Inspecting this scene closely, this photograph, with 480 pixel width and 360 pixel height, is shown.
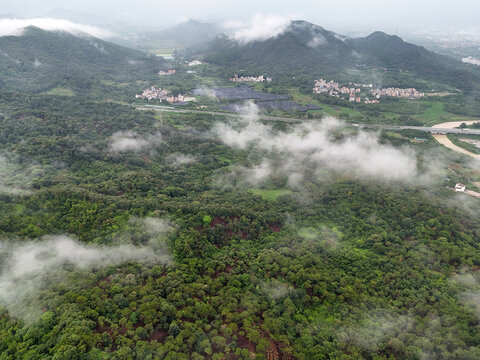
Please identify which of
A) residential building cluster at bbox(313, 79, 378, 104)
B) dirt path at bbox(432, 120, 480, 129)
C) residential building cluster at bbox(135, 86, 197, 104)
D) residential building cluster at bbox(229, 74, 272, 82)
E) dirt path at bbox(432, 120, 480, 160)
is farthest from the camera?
residential building cluster at bbox(229, 74, 272, 82)

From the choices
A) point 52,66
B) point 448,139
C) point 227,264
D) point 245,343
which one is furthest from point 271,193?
point 52,66

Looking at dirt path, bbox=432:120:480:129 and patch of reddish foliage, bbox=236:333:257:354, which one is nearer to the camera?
patch of reddish foliage, bbox=236:333:257:354

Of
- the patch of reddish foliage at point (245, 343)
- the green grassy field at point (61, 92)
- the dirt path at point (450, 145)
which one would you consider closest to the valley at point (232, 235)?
the patch of reddish foliage at point (245, 343)

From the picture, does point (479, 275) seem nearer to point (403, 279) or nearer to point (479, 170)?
point (403, 279)

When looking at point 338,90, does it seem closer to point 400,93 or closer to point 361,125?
point 400,93

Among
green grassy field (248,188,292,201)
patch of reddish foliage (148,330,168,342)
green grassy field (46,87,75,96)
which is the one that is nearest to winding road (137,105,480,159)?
green grassy field (46,87,75,96)

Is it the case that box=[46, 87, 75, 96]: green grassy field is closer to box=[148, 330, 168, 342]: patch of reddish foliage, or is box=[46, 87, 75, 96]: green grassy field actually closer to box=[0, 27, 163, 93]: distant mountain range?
box=[0, 27, 163, 93]: distant mountain range

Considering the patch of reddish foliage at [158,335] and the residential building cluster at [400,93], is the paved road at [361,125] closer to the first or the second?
the residential building cluster at [400,93]
